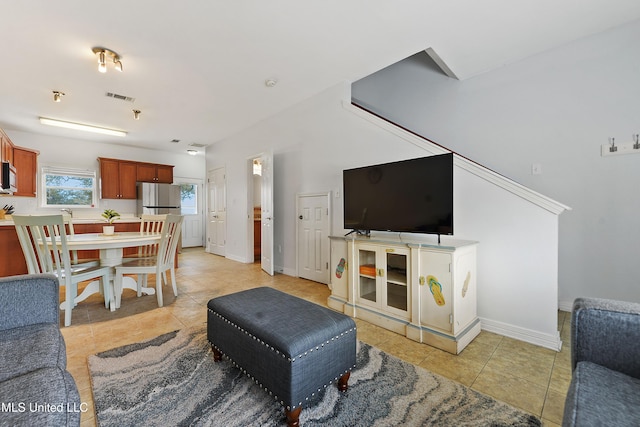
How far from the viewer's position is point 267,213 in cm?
456

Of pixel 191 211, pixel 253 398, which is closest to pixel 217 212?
pixel 191 211

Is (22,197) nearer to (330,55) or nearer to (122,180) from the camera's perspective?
(122,180)

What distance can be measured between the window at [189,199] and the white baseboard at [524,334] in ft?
24.7

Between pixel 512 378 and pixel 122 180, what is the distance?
7697 mm

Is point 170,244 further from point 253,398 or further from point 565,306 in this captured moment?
point 565,306

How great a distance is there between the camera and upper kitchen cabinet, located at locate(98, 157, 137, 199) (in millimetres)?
6117

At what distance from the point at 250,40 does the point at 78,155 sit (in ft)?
19.1

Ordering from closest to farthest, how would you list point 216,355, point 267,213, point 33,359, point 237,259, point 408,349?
point 33,359, point 216,355, point 408,349, point 267,213, point 237,259

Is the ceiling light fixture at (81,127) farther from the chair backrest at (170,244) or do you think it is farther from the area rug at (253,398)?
the area rug at (253,398)

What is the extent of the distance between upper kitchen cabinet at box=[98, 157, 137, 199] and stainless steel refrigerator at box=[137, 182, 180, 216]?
208 mm

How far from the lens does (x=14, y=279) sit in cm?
130

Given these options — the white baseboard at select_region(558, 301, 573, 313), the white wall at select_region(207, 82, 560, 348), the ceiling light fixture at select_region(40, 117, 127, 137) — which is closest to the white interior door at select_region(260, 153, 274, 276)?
the white wall at select_region(207, 82, 560, 348)

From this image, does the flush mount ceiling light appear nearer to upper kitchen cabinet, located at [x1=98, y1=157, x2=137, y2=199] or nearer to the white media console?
the white media console

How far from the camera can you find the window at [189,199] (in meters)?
7.65
